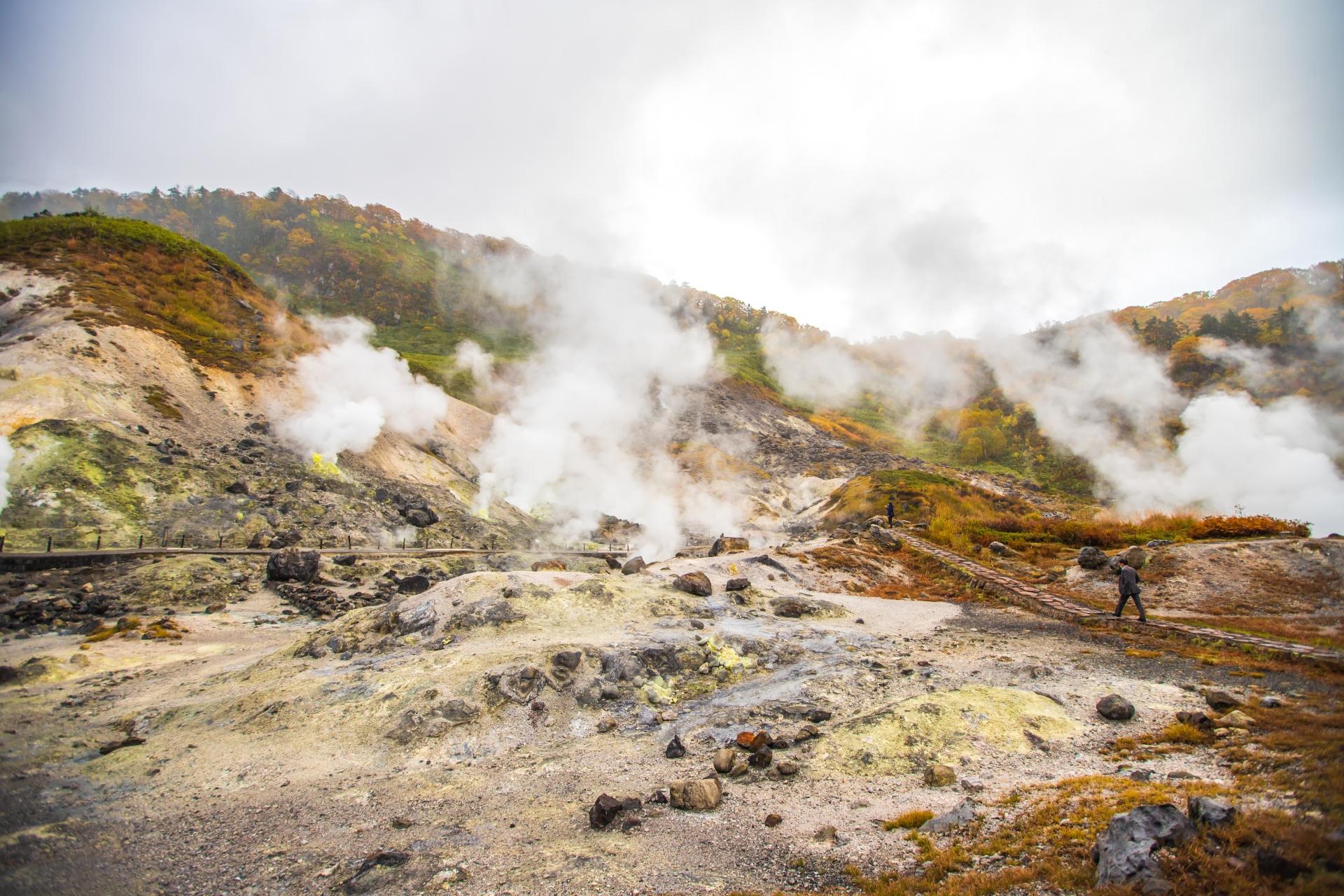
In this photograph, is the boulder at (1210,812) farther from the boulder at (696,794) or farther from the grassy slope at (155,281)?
the grassy slope at (155,281)

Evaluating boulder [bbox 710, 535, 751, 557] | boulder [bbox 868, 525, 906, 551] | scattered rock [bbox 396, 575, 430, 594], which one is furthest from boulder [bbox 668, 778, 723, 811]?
boulder [bbox 868, 525, 906, 551]

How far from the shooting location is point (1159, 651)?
45.8ft

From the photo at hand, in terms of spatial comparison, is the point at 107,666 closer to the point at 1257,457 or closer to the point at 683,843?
the point at 683,843

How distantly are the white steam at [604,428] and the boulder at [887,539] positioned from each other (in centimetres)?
1304

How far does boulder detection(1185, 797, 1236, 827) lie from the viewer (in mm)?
4723

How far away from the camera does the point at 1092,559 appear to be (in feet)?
77.9

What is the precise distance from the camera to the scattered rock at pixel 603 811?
829cm

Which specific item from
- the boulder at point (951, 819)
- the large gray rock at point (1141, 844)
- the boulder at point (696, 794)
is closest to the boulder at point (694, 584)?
the boulder at point (696, 794)

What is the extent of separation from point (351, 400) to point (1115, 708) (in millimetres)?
46425

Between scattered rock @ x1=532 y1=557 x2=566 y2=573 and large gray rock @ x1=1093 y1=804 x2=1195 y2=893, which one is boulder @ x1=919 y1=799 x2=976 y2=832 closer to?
large gray rock @ x1=1093 y1=804 x2=1195 y2=893

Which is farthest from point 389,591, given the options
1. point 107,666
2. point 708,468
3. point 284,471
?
point 708,468

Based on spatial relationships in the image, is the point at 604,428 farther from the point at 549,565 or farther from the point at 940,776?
the point at 940,776

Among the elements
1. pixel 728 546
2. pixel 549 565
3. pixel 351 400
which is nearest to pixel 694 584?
pixel 549 565

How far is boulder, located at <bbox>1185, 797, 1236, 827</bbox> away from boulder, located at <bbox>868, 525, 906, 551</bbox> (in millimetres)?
29063
